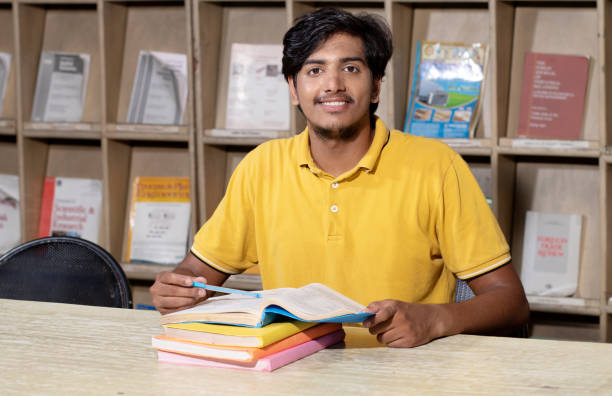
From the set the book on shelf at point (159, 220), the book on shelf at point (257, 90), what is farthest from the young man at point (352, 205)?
the book on shelf at point (159, 220)

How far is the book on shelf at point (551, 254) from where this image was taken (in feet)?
9.58

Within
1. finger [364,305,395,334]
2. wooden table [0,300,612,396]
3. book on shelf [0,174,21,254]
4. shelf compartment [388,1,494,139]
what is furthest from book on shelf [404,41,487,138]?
book on shelf [0,174,21,254]

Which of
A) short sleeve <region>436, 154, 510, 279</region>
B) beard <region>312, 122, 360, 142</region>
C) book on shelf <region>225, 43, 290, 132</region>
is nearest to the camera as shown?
short sleeve <region>436, 154, 510, 279</region>

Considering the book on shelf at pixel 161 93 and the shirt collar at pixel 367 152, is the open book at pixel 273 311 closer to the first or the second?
the shirt collar at pixel 367 152

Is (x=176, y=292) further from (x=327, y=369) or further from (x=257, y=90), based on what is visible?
(x=257, y=90)

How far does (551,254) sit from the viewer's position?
2.96m

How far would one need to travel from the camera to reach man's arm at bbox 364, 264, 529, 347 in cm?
135

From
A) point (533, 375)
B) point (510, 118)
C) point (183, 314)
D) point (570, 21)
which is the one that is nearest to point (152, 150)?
point (510, 118)

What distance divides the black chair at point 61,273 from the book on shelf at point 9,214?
5.54 feet

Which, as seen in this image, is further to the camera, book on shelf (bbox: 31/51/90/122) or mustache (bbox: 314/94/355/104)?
book on shelf (bbox: 31/51/90/122)

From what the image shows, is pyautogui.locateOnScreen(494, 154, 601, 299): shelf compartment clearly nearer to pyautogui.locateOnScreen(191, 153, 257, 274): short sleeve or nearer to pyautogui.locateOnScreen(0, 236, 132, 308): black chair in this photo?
pyautogui.locateOnScreen(191, 153, 257, 274): short sleeve

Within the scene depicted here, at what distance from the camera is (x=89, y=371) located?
1.22 m

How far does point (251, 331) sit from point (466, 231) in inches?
29.6

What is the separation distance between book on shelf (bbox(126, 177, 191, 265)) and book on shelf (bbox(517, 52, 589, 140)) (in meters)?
1.47
